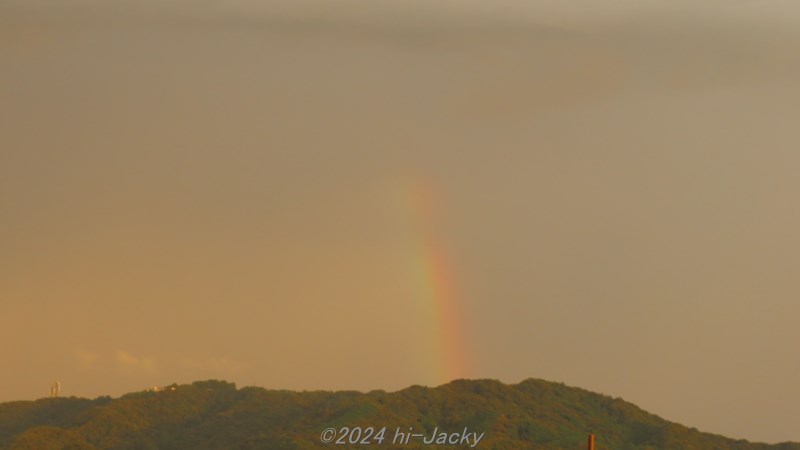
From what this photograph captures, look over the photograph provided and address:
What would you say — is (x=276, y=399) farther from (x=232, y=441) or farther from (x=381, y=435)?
(x=381, y=435)

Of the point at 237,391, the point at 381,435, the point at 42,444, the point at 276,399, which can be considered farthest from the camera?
the point at 237,391

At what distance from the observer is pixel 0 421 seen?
131 meters

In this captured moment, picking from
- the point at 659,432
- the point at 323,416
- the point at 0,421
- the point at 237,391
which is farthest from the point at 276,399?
the point at 659,432

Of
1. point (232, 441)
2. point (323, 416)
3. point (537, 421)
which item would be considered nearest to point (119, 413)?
point (232, 441)

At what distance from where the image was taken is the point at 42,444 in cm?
10531

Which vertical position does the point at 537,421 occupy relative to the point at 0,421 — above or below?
below

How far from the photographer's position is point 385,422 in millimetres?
102250

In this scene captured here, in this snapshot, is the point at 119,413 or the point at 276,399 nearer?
the point at 119,413

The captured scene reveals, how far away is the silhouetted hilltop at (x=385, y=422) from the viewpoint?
331ft

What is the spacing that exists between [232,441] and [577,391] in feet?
115

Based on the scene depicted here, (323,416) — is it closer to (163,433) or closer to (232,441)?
(232,441)

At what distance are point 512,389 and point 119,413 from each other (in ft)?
137

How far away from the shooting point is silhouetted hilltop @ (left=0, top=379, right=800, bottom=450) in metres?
101

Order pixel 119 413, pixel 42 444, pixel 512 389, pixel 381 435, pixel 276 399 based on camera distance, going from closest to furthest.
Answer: pixel 381 435
pixel 42 444
pixel 512 389
pixel 119 413
pixel 276 399
